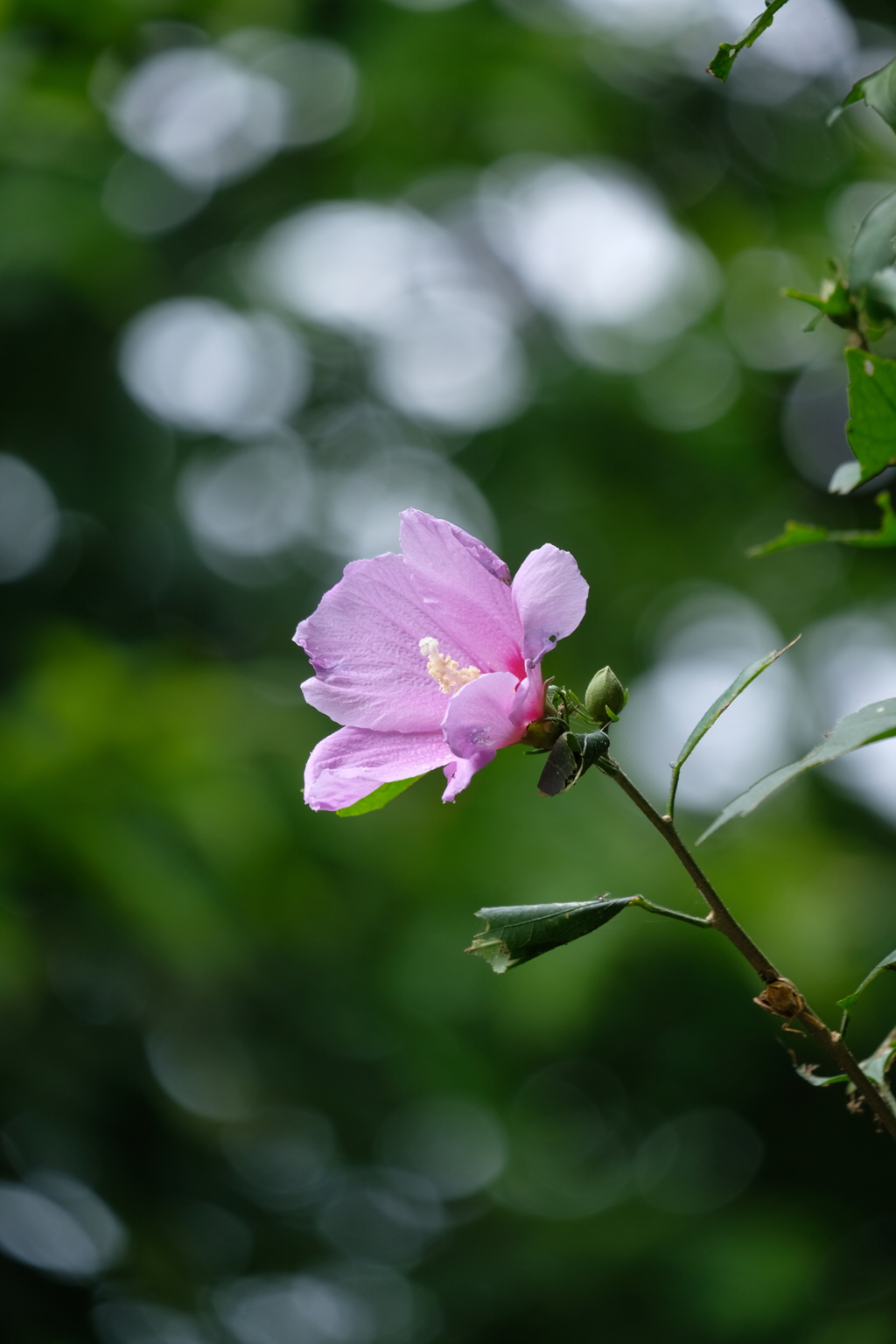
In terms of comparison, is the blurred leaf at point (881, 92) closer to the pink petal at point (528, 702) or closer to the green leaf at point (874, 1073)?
the pink petal at point (528, 702)

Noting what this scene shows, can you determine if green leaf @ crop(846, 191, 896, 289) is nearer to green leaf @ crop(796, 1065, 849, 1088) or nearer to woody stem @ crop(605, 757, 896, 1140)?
woody stem @ crop(605, 757, 896, 1140)

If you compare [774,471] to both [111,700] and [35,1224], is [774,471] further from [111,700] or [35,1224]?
[35,1224]

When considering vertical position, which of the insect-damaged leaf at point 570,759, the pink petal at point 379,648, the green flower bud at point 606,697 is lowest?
the pink petal at point 379,648

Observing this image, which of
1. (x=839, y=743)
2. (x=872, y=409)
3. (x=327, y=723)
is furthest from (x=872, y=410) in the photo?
(x=327, y=723)

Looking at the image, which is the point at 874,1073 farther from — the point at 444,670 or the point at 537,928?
the point at 444,670

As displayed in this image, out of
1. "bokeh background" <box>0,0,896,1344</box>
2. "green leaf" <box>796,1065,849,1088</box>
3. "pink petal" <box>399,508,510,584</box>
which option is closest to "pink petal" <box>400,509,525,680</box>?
"pink petal" <box>399,508,510,584</box>

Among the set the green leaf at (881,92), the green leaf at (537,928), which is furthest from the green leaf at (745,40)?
the green leaf at (537,928)

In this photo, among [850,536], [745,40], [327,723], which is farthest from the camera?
[327,723]
